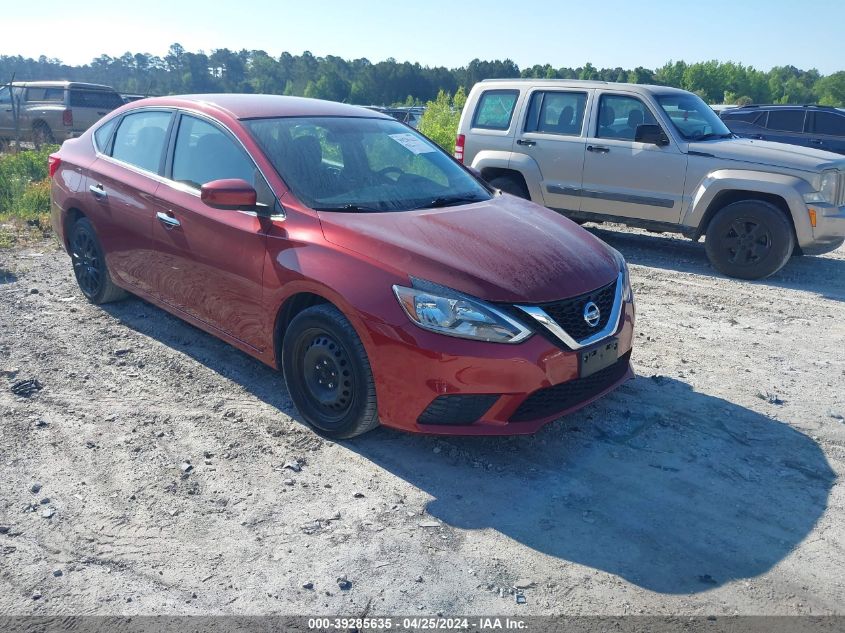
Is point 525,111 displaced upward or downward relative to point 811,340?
upward

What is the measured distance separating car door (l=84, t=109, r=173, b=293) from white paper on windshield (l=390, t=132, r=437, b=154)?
1570 millimetres

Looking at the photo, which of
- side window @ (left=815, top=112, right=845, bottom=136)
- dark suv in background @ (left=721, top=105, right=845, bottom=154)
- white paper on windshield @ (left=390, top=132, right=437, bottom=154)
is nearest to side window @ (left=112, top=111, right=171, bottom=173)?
white paper on windshield @ (left=390, top=132, right=437, bottom=154)

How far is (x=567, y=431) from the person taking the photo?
4.25 metres

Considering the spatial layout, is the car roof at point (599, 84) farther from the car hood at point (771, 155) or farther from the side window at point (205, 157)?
the side window at point (205, 157)

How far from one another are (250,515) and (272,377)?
165 centimetres

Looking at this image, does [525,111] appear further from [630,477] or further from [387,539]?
[387,539]

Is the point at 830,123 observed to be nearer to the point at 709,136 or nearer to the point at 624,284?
the point at 709,136

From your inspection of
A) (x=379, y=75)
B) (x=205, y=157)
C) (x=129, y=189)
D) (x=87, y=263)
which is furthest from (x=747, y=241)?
(x=379, y=75)

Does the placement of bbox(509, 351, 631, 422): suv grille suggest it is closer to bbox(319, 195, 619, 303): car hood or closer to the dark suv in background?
bbox(319, 195, 619, 303): car hood

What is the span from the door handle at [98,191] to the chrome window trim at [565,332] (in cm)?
349

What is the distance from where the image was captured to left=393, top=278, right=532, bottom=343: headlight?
3539mm

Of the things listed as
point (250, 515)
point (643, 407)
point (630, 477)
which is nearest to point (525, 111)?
point (643, 407)

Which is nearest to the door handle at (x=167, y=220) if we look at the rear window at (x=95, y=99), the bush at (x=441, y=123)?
the bush at (x=441, y=123)

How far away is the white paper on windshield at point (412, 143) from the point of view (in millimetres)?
5027
